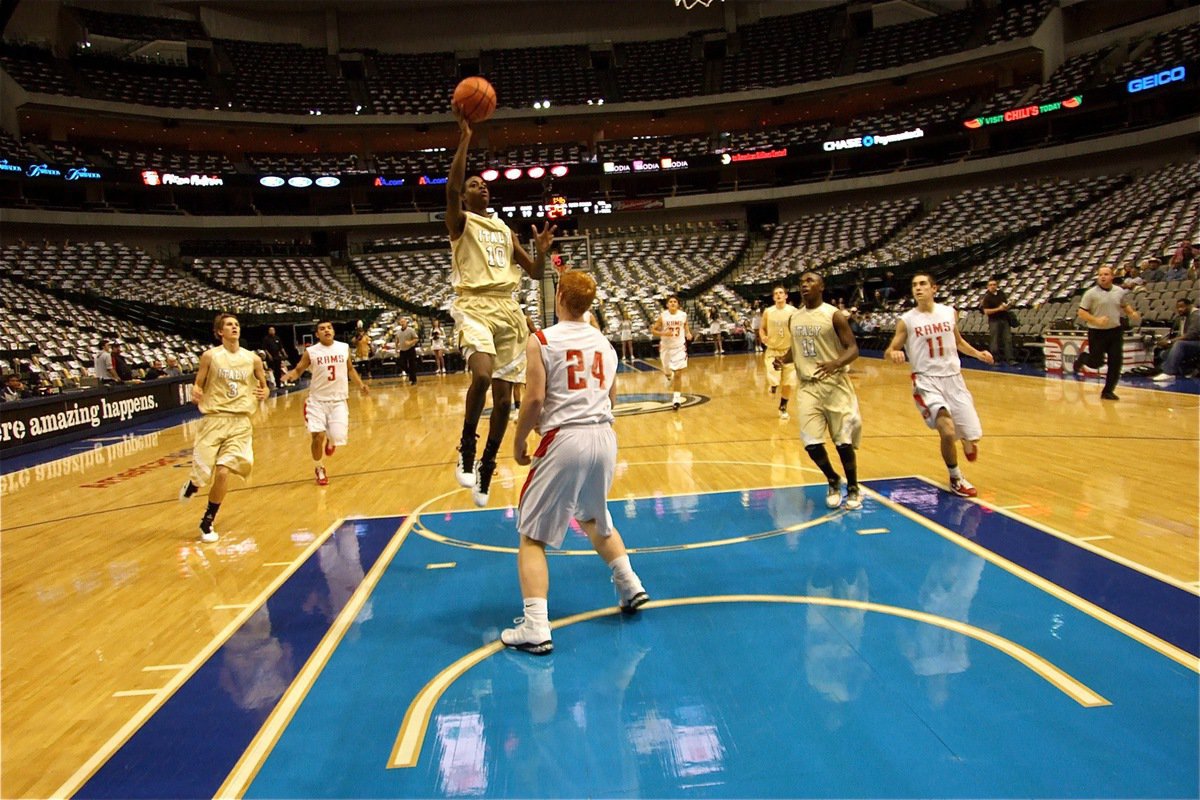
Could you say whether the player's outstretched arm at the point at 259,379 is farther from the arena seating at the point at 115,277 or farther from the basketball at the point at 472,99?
the arena seating at the point at 115,277

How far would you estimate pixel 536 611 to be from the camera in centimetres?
383

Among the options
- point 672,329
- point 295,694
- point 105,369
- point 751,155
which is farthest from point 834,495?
point 751,155

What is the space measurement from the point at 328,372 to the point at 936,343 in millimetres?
5852

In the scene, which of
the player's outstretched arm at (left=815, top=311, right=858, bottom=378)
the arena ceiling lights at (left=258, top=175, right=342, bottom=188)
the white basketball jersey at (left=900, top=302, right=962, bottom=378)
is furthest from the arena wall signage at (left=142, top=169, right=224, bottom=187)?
the white basketball jersey at (left=900, top=302, right=962, bottom=378)

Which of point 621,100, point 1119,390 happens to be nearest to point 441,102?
point 621,100

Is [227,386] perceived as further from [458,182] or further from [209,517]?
[458,182]

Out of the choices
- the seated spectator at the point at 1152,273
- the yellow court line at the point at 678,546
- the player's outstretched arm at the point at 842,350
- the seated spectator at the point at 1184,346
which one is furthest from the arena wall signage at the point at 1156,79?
the yellow court line at the point at 678,546

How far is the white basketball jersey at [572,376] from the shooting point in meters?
3.91

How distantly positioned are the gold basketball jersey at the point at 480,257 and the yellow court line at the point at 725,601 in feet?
7.75

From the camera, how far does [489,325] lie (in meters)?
5.57

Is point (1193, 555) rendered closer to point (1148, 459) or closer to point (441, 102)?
point (1148, 459)

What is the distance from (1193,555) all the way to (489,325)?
4474mm

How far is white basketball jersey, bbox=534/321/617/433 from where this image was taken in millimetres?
3912

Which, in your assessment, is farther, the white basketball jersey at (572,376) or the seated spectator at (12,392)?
the seated spectator at (12,392)
